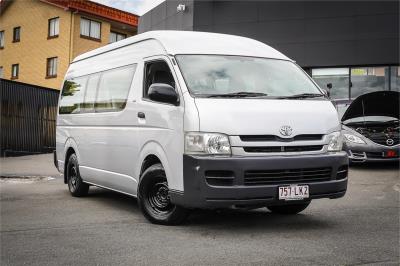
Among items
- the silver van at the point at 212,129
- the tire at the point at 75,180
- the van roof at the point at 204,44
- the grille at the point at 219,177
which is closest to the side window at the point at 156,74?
the silver van at the point at 212,129

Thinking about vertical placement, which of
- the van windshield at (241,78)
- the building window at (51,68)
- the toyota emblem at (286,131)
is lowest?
the toyota emblem at (286,131)

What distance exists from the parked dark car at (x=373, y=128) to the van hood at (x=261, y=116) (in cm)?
621

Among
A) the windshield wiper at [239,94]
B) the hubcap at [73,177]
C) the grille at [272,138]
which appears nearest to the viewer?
the grille at [272,138]

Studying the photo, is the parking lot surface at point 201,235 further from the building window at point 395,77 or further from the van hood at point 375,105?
the building window at point 395,77

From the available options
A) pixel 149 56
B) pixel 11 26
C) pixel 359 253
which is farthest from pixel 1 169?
pixel 11 26

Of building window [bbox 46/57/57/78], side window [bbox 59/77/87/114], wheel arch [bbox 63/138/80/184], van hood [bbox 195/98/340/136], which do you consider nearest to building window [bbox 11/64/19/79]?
building window [bbox 46/57/57/78]

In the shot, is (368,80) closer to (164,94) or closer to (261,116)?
(261,116)

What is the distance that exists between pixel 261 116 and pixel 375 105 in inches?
335

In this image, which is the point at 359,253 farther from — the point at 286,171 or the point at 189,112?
the point at 189,112

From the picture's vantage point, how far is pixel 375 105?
532 inches

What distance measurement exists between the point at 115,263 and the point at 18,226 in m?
2.26

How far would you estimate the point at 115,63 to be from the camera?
7871 millimetres

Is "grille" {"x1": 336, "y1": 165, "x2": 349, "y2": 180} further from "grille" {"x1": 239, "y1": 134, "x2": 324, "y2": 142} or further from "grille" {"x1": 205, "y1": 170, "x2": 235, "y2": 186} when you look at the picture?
"grille" {"x1": 205, "y1": 170, "x2": 235, "y2": 186}

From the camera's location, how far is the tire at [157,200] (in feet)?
20.4
